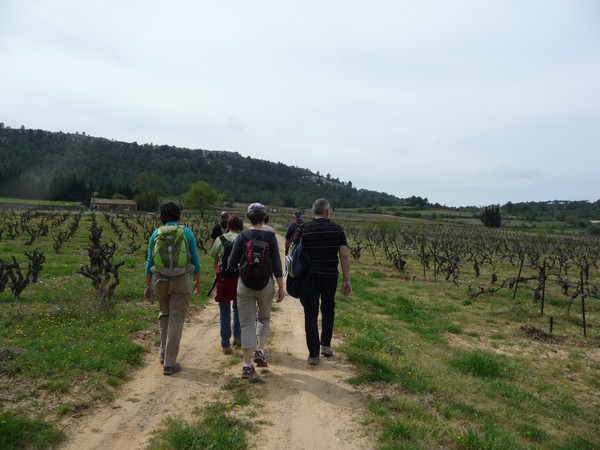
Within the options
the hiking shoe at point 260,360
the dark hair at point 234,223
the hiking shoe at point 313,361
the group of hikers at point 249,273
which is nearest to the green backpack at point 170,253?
the group of hikers at point 249,273

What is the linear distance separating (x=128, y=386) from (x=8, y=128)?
175 m

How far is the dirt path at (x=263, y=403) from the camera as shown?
365 centimetres

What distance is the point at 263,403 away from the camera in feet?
14.2

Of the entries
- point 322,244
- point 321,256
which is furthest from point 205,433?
point 322,244

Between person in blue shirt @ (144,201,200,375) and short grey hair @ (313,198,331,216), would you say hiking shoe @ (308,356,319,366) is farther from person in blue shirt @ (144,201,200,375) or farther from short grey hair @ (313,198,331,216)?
short grey hair @ (313,198,331,216)

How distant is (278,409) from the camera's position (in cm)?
420

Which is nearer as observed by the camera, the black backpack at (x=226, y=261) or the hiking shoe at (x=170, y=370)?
the hiking shoe at (x=170, y=370)

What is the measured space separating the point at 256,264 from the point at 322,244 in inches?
38.1

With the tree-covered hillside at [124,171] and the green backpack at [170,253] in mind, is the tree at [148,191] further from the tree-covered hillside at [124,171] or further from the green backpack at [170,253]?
the green backpack at [170,253]

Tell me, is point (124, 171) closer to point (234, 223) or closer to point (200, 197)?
point (200, 197)

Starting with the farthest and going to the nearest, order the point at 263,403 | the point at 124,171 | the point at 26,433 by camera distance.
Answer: the point at 124,171 < the point at 263,403 < the point at 26,433

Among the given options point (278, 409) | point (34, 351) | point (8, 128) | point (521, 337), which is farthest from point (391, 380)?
point (8, 128)

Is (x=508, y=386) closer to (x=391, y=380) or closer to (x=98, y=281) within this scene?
(x=391, y=380)

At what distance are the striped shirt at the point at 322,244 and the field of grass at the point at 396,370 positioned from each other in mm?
1379
